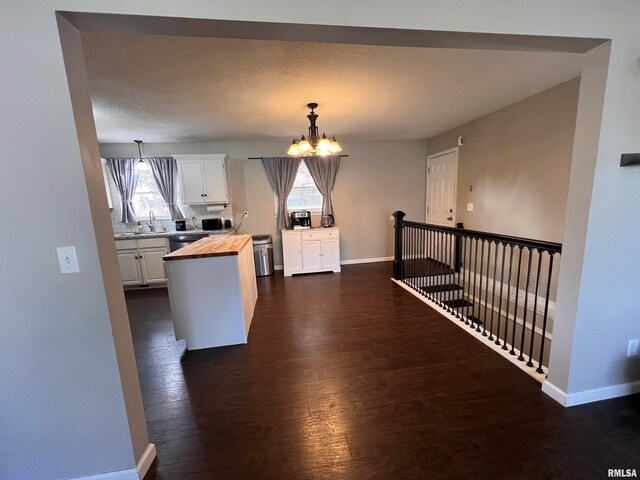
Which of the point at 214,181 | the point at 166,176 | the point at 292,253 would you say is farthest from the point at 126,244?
the point at 292,253

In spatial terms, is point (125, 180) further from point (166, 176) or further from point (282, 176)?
point (282, 176)

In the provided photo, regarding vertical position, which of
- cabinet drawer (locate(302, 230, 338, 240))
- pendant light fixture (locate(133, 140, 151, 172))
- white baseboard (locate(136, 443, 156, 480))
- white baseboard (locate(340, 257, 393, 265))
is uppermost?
pendant light fixture (locate(133, 140, 151, 172))

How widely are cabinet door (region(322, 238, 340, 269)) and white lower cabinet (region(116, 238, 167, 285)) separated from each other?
8.60 feet

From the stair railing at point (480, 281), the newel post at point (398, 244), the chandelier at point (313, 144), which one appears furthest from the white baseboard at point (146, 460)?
the newel post at point (398, 244)

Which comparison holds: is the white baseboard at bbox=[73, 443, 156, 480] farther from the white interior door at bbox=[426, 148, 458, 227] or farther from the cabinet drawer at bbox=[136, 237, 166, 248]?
the white interior door at bbox=[426, 148, 458, 227]

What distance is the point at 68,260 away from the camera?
3.56 ft

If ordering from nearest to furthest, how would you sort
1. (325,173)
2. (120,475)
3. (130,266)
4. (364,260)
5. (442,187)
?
(120,475), (130,266), (442,187), (325,173), (364,260)

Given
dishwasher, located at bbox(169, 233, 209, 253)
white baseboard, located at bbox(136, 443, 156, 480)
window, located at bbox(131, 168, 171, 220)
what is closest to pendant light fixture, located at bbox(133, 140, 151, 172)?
window, located at bbox(131, 168, 171, 220)

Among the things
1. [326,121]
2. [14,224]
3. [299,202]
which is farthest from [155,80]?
[299,202]

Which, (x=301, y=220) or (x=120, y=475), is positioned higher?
(x=301, y=220)

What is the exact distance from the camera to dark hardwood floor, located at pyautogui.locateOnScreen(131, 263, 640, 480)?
131cm

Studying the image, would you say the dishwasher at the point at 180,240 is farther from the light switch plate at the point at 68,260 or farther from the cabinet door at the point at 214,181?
the light switch plate at the point at 68,260

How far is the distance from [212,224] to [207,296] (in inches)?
94.9

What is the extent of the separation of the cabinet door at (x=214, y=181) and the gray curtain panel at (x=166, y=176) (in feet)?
2.03
